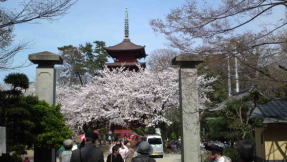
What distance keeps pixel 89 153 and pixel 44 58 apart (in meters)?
6.38

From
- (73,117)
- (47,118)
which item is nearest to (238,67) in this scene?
(47,118)

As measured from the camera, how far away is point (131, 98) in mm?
24375

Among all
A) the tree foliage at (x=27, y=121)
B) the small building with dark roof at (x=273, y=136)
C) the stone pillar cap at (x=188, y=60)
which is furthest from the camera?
the small building with dark roof at (x=273, y=136)

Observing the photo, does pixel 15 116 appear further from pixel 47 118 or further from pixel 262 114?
pixel 262 114

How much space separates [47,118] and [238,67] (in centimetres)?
625

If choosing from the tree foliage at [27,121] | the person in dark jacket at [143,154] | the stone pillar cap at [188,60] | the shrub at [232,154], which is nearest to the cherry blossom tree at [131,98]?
the shrub at [232,154]

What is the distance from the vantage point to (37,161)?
30.9ft

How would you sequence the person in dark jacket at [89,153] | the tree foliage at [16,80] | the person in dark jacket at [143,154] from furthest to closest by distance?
1. the tree foliage at [16,80]
2. the person in dark jacket at [89,153]
3. the person in dark jacket at [143,154]

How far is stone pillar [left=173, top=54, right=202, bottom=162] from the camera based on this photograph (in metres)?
9.43

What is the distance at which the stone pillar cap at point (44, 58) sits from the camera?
32.7 feet

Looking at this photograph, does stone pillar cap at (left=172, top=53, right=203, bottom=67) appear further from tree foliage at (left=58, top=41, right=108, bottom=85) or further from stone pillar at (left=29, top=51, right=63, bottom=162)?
tree foliage at (left=58, top=41, right=108, bottom=85)

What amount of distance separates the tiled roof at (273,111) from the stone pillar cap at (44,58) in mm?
7539

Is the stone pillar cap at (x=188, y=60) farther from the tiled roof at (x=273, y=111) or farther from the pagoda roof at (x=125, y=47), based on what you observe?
the pagoda roof at (x=125, y=47)

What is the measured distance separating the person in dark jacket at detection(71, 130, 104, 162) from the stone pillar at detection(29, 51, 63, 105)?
5.89 metres
